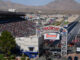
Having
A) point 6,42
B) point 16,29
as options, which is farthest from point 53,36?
point 16,29

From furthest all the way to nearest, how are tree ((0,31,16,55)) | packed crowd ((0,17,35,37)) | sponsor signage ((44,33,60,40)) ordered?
packed crowd ((0,17,35,37)), sponsor signage ((44,33,60,40)), tree ((0,31,16,55))

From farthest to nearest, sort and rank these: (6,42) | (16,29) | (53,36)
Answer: (16,29) → (53,36) → (6,42)

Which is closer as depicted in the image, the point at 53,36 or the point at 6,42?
the point at 6,42

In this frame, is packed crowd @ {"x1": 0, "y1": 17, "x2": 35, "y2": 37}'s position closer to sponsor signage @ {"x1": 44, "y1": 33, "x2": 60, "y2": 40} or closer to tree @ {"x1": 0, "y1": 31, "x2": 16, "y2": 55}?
→ tree @ {"x1": 0, "y1": 31, "x2": 16, "y2": 55}

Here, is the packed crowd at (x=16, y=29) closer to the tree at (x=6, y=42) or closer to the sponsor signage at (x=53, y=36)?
the tree at (x=6, y=42)

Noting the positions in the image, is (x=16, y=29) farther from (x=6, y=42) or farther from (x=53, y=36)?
(x=6, y=42)

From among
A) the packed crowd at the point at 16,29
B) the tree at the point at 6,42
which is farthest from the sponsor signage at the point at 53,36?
the packed crowd at the point at 16,29

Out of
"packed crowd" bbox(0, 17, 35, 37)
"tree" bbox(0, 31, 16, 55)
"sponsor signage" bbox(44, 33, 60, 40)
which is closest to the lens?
"tree" bbox(0, 31, 16, 55)

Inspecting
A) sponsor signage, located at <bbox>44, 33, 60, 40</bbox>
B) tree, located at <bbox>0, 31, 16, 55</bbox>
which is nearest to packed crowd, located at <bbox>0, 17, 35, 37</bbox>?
tree, located at <bbox>0, 31, 16, 55</bbox>

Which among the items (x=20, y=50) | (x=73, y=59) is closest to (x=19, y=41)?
(x=20, y=50)

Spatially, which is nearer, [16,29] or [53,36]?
[53,36]

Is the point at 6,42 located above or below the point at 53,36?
below

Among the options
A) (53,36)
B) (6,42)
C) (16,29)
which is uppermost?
(16,29)

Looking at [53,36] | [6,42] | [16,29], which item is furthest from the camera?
[16,29]
